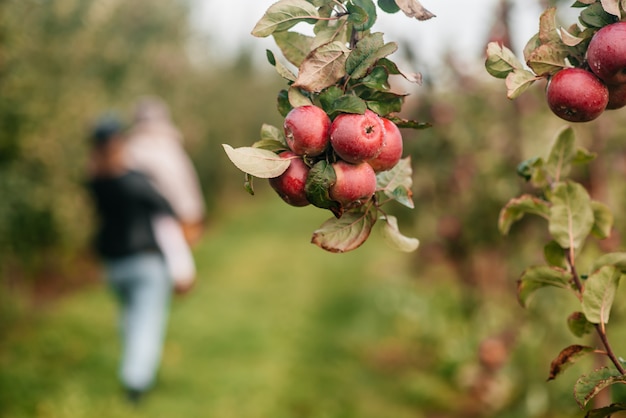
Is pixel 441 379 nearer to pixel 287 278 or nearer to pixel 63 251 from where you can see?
pixel 287 278

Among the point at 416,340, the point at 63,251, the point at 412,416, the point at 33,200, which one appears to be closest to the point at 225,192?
the point at 63,251

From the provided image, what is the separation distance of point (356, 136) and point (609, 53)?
0.41m

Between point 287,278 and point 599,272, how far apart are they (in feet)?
25.9

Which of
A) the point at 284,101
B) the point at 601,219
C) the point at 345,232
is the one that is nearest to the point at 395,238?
the point at 345,232

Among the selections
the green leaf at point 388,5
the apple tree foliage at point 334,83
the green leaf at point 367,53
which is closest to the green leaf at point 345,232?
the apple tree foliage at point 334,83

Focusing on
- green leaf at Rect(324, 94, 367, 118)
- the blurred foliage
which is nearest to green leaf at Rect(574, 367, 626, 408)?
green leaf at Rect(324, 94, 367, 118)

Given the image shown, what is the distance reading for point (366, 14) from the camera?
983 mm

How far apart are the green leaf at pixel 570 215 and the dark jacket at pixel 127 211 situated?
3.39 meters

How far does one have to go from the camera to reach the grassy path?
4.32m

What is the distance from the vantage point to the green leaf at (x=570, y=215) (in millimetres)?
1265

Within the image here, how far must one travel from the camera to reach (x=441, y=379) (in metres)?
4.72

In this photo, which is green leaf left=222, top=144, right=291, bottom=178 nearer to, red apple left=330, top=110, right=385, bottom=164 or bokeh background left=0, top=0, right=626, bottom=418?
red apple left=330, top=110, right=385, bottom=164

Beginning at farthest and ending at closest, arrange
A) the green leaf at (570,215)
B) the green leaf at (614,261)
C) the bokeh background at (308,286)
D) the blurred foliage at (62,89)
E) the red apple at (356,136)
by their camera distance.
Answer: the blurred foliage at (62,89), the bokeh background at (308,286), the green leaf at (570,215), the green leaf at (614,261), the red apple at (356,136)

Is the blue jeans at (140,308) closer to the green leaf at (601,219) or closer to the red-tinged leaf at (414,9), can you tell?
the green leaf at (601,219)
